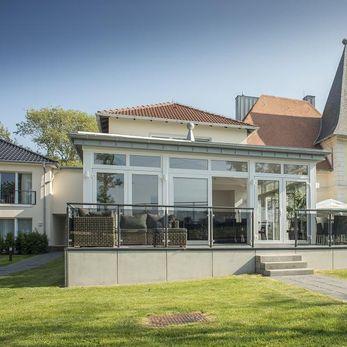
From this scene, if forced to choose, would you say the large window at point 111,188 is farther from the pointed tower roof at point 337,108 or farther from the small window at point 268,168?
the pointed tower roof at point 337,108

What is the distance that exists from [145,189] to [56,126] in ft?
113

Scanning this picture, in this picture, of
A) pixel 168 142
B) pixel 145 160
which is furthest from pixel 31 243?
pixel 168 142

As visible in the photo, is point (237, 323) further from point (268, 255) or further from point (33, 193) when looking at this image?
point (33, 193)

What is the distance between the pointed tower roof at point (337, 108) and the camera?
2652cm

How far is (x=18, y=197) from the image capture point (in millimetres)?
25953

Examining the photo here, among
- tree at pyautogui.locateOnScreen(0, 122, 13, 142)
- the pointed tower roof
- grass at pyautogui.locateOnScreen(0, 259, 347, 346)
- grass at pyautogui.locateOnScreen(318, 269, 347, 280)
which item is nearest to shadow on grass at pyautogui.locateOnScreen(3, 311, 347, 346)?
grass at pyautogui.locateOnScreen(0, 259, 347, 346)

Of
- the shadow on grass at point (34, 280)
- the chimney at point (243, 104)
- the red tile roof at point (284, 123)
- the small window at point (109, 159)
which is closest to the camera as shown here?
the shadow on grass at point (34, 280)

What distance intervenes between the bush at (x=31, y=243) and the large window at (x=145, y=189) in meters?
13.8

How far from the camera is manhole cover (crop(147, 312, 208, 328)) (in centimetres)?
635

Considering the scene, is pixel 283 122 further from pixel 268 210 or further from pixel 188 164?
pixel 188 164

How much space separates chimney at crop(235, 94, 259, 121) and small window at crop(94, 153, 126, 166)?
20237mm

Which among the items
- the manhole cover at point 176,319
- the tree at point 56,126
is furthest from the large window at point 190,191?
the tree at point 56,126

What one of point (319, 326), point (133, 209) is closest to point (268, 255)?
point (133, 209)

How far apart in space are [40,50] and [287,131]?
2072cm
